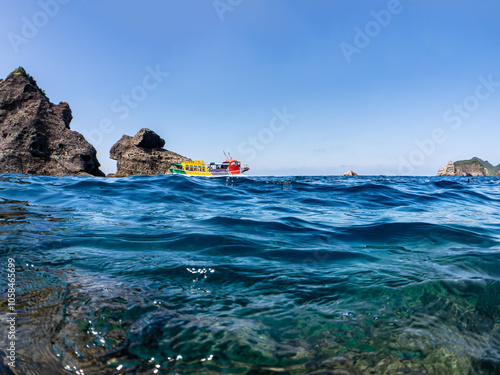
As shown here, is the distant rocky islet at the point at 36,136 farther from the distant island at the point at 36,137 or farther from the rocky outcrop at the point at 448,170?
the rocky outcrop at the point at 448,170

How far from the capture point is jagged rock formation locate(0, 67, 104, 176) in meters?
35.8

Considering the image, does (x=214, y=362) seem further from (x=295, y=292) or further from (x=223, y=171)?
(x=223, y=171)

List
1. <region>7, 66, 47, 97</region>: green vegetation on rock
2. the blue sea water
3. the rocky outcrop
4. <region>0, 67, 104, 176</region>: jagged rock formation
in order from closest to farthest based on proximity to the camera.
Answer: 1. the blue sea water
2. <region>0, 67, 104, 176</region>: jagged rock formation
3. <region>7, 66, 47, 97</region>: green vegetation on rock
4. the rocky outcrop

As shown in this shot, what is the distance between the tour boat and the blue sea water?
42.2 meters

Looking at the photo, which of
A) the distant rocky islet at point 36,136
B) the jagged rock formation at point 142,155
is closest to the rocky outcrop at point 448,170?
the jagged rock formation at point 142,155

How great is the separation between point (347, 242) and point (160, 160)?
54.8 metres

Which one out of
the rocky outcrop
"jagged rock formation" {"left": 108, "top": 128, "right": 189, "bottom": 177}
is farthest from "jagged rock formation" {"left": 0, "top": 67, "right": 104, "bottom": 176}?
the rocky outcrop

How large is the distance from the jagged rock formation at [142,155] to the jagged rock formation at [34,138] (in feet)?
36.7

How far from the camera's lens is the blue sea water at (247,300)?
5.65ft

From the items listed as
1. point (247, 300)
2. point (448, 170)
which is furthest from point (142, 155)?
point (448, 170)

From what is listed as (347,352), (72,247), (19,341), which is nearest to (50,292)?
(19,341)

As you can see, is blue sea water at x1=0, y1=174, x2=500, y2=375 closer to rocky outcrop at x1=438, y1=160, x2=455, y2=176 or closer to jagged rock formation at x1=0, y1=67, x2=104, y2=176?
jagged rock formation at x1=0, y1=67, x2=104, y2=176

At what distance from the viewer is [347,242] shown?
183 inches

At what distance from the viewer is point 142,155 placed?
172 feet
